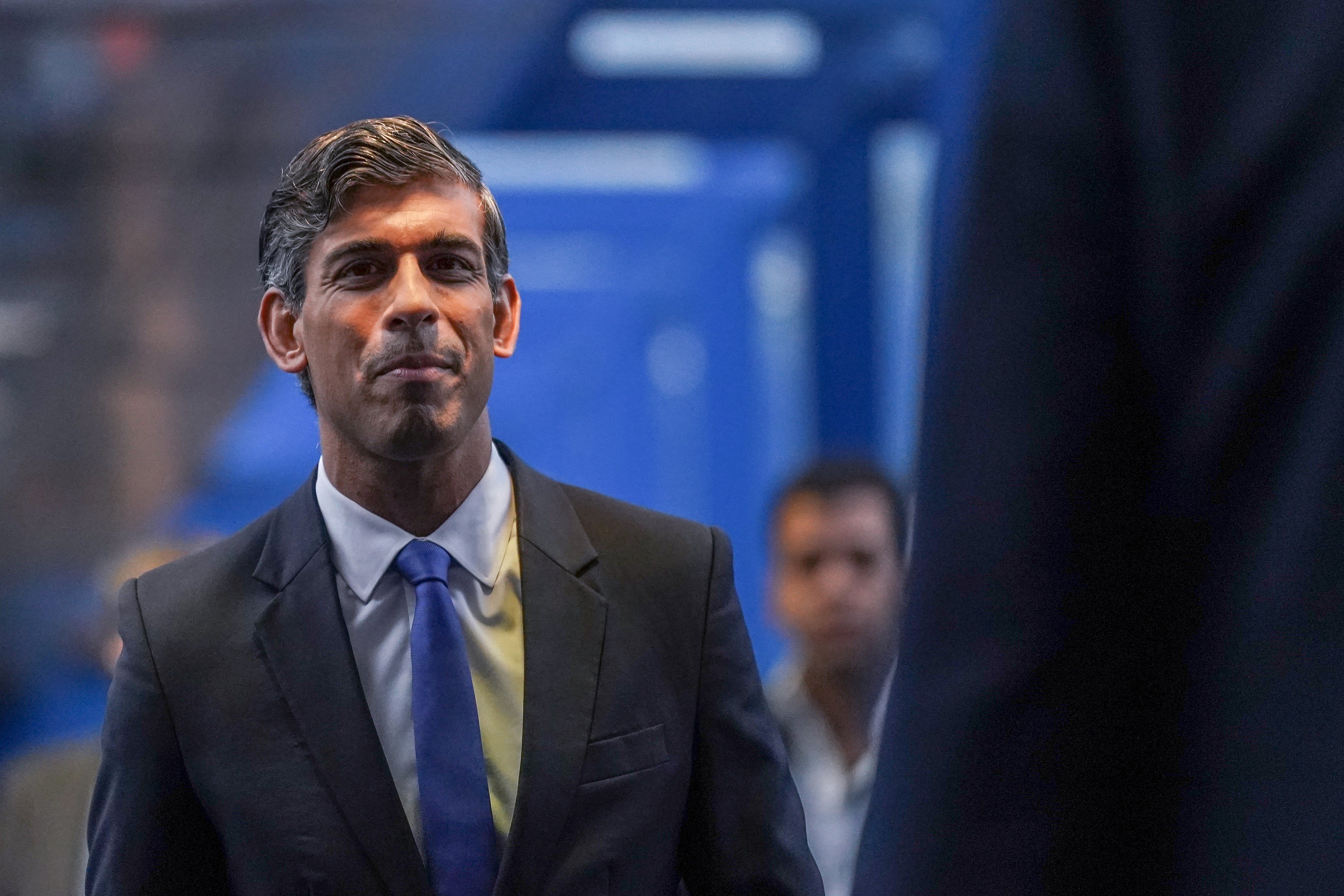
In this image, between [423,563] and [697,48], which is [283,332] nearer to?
[423,563]

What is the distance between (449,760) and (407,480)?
11.0 inches

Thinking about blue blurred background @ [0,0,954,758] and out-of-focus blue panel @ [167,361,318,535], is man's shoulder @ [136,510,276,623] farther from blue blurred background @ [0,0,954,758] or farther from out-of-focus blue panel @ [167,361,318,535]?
out-of-focus blue panel @ [167,361,318,535]

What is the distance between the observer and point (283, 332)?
167 centimetres

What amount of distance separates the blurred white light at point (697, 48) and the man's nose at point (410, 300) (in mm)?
6726

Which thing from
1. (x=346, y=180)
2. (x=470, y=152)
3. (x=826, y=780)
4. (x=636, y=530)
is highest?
(x=470, y=152)

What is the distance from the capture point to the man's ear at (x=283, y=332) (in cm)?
166

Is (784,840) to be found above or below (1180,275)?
below

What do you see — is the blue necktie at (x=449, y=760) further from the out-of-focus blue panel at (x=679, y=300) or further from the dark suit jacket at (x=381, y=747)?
the out-of-focus blue panel at (x=679, y=300)

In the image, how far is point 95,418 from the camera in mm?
13617

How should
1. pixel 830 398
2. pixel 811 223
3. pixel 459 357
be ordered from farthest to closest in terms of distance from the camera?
pixel 811 223, pixel 830 398, pixel 459 357

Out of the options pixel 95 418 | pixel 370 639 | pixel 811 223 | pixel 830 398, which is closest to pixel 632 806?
pixel 370 639

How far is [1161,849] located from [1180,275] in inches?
8.8

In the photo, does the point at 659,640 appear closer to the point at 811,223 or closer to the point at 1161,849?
the point at 1161,849

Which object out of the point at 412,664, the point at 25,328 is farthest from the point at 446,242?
the point at 25,328
